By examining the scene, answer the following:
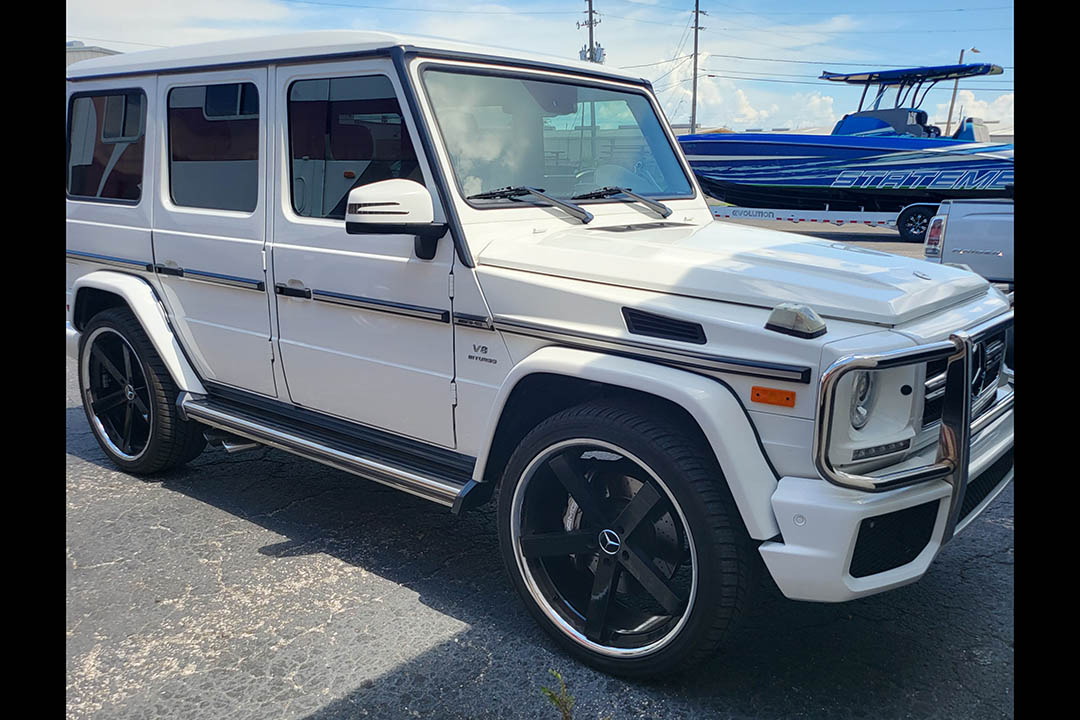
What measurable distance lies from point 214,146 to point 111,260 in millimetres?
1000

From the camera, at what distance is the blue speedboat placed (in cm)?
1694

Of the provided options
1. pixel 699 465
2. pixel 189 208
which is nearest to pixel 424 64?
pixel 189 208

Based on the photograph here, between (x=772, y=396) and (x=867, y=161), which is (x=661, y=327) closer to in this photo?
(x=772, y=396)

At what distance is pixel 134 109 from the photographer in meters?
4.57

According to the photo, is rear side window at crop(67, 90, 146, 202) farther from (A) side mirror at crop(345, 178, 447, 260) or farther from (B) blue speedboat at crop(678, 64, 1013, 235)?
(B) blue speedboat at crop(678, 64, 1013, 235)

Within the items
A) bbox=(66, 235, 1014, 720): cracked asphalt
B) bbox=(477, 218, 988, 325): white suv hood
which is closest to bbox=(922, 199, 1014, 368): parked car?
bbox=(66, 235, 1014, 720): cracked asphalt

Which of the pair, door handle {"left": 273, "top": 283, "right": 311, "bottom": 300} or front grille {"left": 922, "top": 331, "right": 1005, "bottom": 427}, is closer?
front grille {"left": 922, "top": 331, "right": 1005, "bottom": 427}

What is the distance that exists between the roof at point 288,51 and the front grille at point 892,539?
2335 millimetres

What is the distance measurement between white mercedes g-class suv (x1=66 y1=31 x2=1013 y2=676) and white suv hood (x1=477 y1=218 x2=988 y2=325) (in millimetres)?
13

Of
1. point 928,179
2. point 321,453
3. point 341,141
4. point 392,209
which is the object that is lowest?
point 321,453

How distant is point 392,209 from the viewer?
317 cm

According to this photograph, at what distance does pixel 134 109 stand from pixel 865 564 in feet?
13.1

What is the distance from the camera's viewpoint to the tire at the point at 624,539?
2.72 meters

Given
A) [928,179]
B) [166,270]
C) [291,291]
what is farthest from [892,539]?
[928,179]
